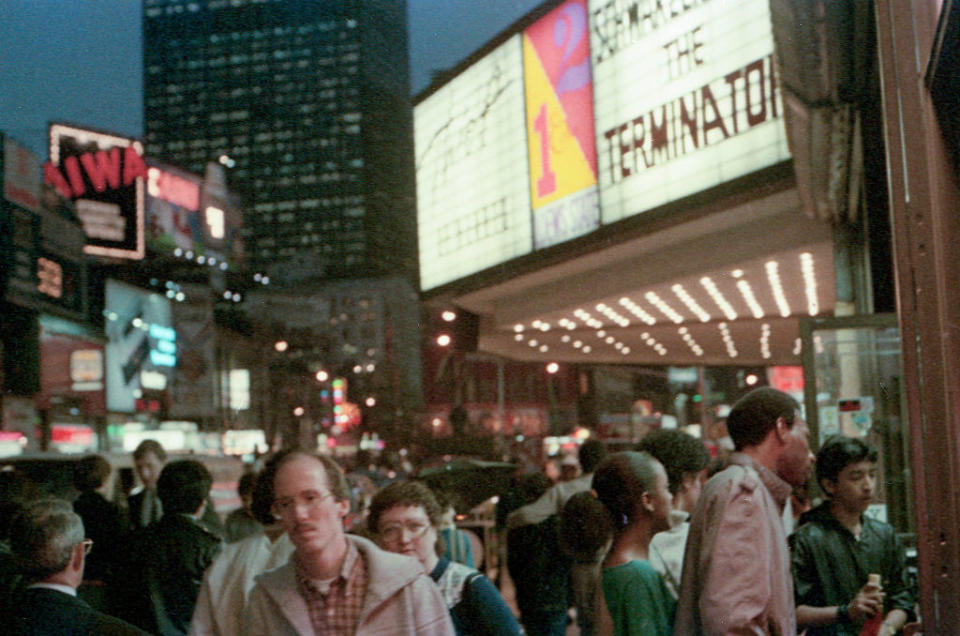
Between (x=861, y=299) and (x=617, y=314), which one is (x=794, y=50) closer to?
(x=861, y=299)

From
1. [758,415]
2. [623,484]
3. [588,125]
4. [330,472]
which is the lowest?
[623,484]

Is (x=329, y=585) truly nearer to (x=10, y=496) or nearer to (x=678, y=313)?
(x=10, y=496)

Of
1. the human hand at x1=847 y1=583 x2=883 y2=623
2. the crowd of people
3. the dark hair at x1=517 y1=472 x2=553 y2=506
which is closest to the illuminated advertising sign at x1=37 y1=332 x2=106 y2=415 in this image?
the dark hair at x1=517 y1=472 x2=553 y2=506

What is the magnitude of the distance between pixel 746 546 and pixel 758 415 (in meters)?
0.63

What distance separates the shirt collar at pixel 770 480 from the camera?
3.80 m

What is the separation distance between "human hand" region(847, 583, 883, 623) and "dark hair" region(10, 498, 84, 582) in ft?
10.7

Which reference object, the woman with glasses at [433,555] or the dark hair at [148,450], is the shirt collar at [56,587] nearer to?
the woman with glasses at [433,555]

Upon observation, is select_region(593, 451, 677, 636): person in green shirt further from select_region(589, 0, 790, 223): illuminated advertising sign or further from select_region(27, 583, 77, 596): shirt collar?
select_region(589, 0, 790, 223): illuminated advertising sign

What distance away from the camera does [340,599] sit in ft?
10.8

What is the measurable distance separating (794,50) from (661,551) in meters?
4.94

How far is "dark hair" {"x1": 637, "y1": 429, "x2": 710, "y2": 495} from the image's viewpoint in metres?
4.59

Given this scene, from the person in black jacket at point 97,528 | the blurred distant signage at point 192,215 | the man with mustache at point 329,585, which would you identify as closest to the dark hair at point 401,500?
the man with mustache at point 329,585

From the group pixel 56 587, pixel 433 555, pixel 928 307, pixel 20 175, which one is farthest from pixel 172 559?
pixel 20 175

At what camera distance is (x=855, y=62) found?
27.8 ft
